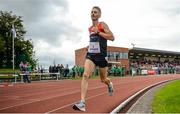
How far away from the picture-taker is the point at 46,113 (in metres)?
9.54

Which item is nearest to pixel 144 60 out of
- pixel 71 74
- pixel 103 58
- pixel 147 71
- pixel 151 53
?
pixel 151 53

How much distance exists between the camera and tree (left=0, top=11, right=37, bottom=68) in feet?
246

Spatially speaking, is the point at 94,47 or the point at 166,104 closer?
the point at 94,47

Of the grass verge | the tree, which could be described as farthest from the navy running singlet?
the tree

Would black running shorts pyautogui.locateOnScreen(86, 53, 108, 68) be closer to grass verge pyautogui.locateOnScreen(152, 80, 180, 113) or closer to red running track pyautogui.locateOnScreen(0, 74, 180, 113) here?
red running track pyautogui.locateOnScreen(0, 74, 180, 113)

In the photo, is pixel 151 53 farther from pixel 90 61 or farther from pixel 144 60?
pixel 90 61

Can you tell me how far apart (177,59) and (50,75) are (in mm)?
57697

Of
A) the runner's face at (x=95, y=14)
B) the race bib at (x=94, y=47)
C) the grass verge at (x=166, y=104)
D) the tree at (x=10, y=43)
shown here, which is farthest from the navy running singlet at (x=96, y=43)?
the tree at (x=10, y=43)

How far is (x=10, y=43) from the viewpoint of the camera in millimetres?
77500

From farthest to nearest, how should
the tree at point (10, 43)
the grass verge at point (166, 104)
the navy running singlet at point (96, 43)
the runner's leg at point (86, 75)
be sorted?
1. the tree at point (10, 43)
2. the grass verge at point (166, 104)
3. the navy running singlet at point (96, 43)
4. the runner's leg at point (86, 75)

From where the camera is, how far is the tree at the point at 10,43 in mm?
75031

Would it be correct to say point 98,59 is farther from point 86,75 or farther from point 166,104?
point 166,104

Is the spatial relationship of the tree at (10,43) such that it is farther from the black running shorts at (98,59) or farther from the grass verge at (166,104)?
the black running shorts at (98,59)

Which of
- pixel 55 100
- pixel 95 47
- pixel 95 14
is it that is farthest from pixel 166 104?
pixel 95 14
